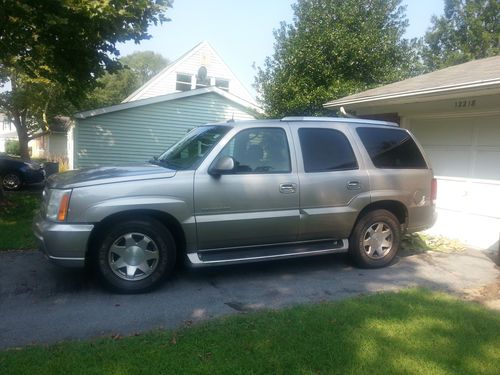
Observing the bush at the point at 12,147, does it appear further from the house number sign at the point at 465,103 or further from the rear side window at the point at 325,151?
the rear side window at the point at 325,151

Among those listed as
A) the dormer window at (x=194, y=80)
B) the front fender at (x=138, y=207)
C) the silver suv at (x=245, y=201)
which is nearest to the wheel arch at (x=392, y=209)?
the silver suv at (x=245, y=201)

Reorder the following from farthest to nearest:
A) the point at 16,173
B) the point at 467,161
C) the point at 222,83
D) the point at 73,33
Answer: the point at 222,83 < the point at 16,173 < the point at 73,33 < the point at 467,161

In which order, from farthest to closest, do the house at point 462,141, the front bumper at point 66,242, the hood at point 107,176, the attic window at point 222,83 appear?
the attic window at point 222,83 < the house at point 462,141 < the hood at point 107,176 < the front bumper at point 66,242

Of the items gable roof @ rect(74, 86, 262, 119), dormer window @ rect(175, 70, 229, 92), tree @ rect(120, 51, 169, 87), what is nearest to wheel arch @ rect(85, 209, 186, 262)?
gable roof @ rect(74, 86, 262, 119)

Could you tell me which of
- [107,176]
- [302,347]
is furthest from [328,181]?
[107,176]

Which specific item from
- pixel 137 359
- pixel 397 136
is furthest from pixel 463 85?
pixel 137 359

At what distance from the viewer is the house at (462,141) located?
7.41 m

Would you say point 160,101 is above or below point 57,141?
above

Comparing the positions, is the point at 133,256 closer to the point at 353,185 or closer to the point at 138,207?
the point at 138,207

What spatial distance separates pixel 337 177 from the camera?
5.70m

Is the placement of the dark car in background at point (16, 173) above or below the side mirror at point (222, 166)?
below

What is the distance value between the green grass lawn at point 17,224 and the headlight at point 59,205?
8.21 feet

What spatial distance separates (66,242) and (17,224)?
4.62 metres

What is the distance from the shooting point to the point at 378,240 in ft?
20.1
